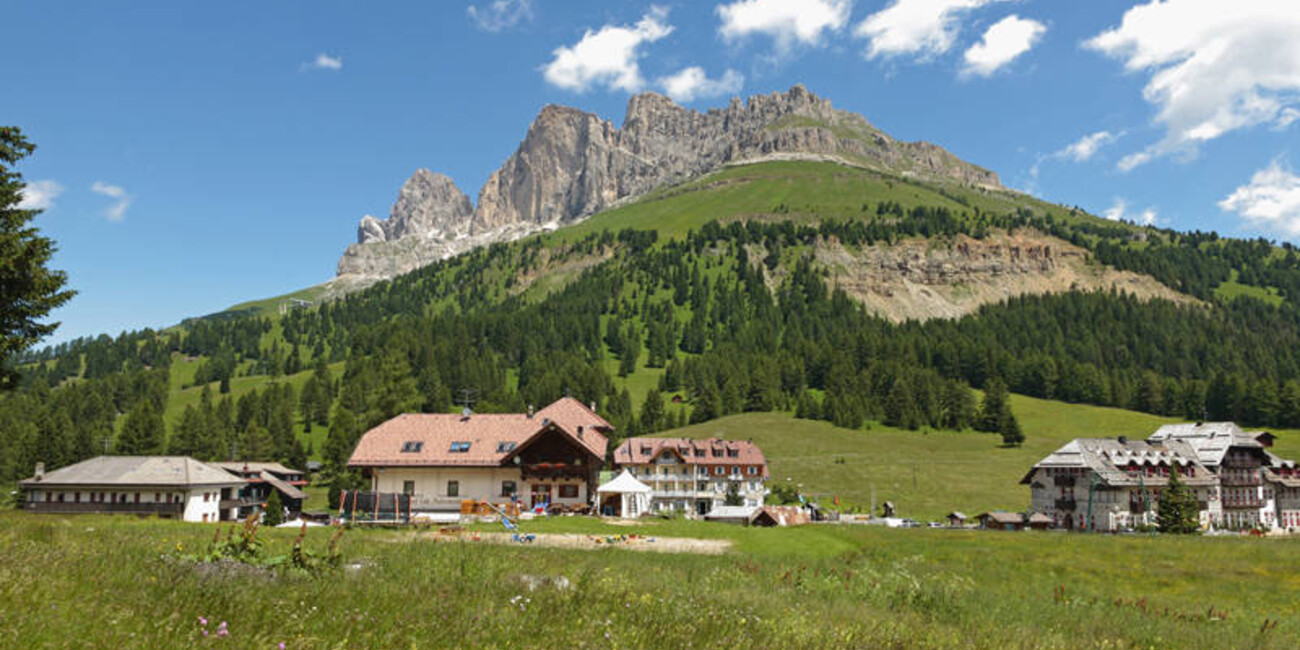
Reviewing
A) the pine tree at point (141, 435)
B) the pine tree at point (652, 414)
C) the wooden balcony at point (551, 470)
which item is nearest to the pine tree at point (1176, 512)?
the wooden balcony at point (551, 470)

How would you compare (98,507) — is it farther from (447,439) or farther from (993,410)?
(993,410)

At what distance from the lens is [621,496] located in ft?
197

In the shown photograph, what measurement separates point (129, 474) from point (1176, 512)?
100 meters

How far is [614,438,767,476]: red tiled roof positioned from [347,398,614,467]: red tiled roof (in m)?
37.5

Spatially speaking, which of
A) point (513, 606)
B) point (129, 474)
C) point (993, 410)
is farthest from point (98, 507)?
point (993, 410)

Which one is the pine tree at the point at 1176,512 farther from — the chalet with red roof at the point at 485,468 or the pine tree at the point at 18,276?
the pine tree at the point at 18,276

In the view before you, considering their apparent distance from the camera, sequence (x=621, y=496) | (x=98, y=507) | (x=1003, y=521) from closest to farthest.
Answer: (x=621, y=496)
(x=98, y=507)
(x=1003, y=521)

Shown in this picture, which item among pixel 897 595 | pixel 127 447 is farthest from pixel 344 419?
pixel 897 595

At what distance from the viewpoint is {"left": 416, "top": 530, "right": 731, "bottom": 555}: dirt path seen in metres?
29.0

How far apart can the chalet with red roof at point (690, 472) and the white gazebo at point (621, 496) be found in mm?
36180

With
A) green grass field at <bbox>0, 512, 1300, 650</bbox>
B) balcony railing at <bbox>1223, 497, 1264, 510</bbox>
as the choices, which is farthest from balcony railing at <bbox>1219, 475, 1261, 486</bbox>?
green grass field at <bbox>0, 512, 1300, 650</bbox>

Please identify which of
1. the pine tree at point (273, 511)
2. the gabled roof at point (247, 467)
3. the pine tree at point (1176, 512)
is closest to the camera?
the pine tree at point (273, 511)

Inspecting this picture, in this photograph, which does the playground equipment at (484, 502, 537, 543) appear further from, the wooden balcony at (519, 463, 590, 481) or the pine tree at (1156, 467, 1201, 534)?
the pine tree at (1156, 467, 1201, 534)

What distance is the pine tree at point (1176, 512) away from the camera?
2643 inches
